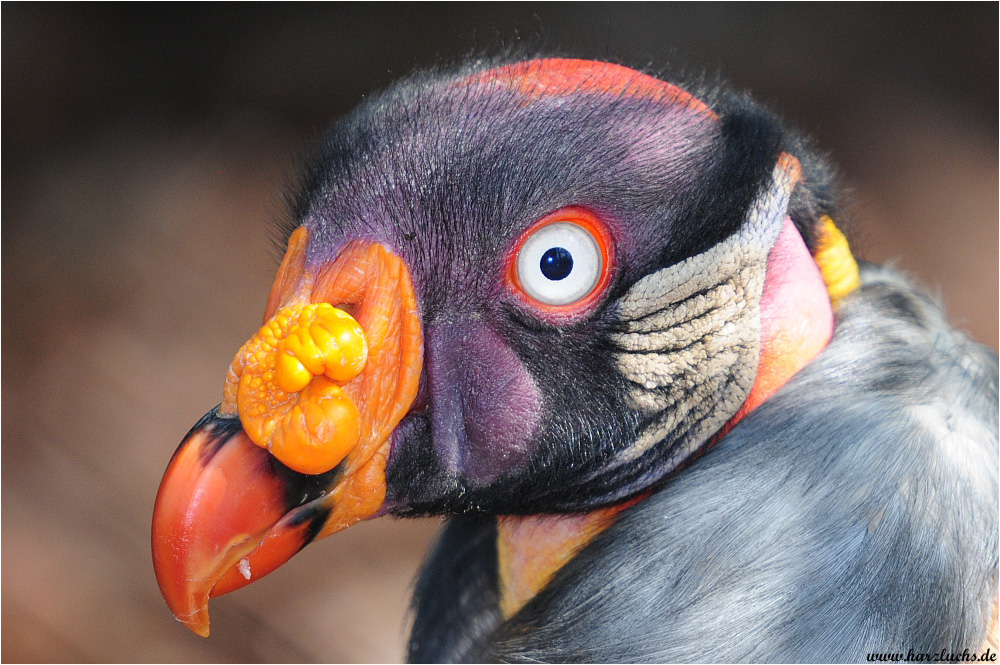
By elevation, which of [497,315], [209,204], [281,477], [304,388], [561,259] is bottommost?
[281,477]

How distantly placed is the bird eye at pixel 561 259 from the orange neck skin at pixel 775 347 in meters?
0.33

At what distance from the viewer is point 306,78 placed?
14.6 feet

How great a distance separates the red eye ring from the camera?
1276mm

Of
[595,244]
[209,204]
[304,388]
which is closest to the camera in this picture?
[304,388]

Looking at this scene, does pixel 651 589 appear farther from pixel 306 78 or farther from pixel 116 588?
pixel 306 78

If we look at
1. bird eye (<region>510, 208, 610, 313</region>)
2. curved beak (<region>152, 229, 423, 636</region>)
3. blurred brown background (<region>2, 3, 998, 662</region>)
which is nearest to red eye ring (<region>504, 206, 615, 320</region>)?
bird eye (<region>510, 208, 610, 313</region>)

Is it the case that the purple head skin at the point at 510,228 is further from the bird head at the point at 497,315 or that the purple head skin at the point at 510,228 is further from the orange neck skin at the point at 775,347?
the orange neck skin at the point at 775,347

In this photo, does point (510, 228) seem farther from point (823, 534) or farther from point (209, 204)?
point (209, 204)

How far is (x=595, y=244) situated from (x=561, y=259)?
67 millimetres

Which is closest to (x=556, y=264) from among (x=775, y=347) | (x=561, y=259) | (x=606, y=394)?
(x=561, y=259)

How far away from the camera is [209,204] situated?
4711 millimetres

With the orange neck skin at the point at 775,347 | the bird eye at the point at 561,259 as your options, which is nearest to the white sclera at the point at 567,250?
the bird eye at the point at 561,259

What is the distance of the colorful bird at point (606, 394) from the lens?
1.19 m

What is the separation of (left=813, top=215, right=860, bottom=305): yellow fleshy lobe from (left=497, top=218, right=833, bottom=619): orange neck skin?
0.03m
